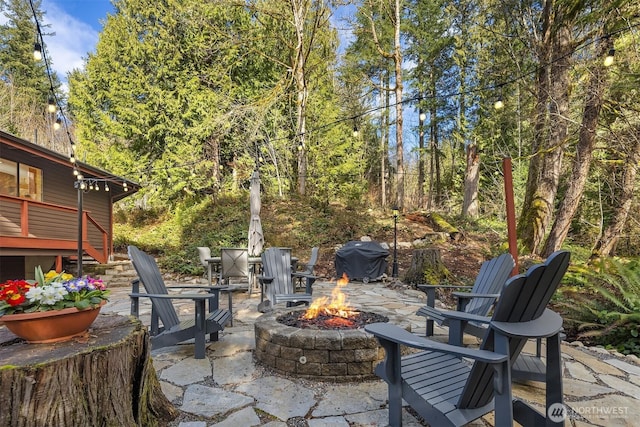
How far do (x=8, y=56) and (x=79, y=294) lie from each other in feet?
71.6

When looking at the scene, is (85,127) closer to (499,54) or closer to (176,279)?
(176,279)

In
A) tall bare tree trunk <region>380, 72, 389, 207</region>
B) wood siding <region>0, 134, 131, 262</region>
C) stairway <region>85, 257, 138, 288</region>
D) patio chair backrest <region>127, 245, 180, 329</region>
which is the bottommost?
stairway <region>85, 257, 138, 288</region>

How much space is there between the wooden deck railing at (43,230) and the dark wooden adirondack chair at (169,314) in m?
5.06

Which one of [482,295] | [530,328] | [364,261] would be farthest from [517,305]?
[364,261]

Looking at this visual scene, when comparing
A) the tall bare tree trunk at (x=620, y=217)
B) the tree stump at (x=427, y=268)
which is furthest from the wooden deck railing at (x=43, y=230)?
the tall bare tree trunk at (x=620, y=217)

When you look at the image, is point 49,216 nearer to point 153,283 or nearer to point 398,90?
point 153,283

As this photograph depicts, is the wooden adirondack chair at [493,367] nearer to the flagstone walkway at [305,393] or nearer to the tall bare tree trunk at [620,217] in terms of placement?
the flagstone walkway at [305,393]

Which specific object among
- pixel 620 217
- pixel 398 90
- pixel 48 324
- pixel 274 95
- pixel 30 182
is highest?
pixel 398 90

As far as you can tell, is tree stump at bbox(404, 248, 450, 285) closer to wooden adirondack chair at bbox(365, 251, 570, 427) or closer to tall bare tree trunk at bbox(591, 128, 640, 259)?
tall bare tree trunk at bbox(591, 128, 640, 259)

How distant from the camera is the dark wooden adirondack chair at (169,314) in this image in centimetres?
287

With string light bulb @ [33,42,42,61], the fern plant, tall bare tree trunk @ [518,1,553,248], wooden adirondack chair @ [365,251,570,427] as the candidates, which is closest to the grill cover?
tall bare tree trunk @ [518,1,553,248]

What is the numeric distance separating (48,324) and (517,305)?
2.13 meters

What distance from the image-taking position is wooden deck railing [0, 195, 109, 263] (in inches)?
255

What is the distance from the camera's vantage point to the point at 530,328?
1396 mm
